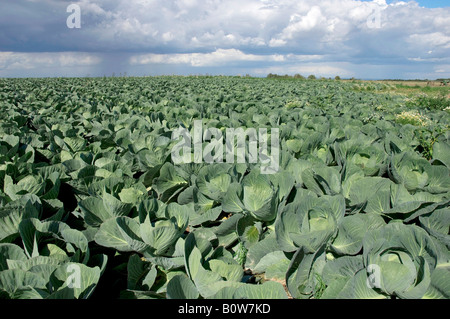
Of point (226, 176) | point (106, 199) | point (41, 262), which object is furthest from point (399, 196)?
point (41, 262)

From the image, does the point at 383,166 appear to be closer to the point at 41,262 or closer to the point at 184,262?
the point at 184,262

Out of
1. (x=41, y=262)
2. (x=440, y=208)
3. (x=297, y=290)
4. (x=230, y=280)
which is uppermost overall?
(x=440, y=208)

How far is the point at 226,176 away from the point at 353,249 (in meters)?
1.06

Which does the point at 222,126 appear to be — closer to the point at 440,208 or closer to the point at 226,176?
the point at 226,176

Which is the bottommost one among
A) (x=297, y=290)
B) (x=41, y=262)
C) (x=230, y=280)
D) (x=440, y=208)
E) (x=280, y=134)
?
(x=297, y=290)

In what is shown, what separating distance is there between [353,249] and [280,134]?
237 cm

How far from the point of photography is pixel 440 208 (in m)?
1.87

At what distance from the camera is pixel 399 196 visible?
6.56ft

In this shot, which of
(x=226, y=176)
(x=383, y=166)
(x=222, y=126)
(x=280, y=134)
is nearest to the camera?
(x=226, y=176)

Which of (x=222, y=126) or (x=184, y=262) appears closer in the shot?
(x=184, y=262)

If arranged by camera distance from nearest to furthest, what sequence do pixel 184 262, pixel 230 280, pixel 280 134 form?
pixel 230 280 → pixel 184 262 → pixel 280 134
